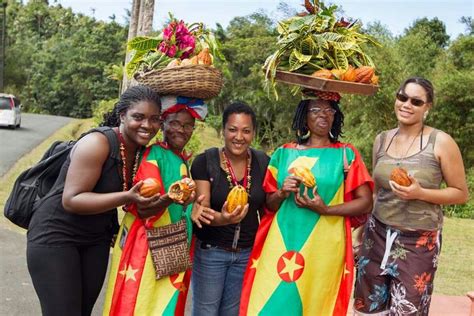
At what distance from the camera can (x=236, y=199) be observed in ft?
11.2

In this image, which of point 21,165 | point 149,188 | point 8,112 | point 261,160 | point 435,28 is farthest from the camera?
point 435,28

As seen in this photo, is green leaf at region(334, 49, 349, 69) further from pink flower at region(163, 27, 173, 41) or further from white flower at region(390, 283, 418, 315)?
white flower at region(390, 283, 418, 315)

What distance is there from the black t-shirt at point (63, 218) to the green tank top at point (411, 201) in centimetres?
158

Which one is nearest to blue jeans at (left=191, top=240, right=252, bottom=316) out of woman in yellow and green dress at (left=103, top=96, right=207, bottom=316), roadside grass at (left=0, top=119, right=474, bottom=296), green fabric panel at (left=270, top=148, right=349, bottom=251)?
woman in yellow and green dress at (left=103, top=96, right=207, bottom=316)

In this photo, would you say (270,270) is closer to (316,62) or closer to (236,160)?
(236,160)

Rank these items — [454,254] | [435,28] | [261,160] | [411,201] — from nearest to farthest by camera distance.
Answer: [411,201] < [261,160] < [454,254] < [435,28]

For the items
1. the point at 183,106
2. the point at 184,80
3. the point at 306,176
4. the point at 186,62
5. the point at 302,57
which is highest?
the point at 302,57

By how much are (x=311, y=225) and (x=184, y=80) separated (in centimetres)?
114

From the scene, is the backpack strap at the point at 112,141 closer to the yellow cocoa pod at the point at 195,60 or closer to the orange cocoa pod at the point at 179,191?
the orange cocoa pod at the point at 179,191

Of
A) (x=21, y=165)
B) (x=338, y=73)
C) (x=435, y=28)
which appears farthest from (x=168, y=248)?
(x=435, y=28)

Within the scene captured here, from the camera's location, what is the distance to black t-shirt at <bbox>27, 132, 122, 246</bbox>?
3.21 meters

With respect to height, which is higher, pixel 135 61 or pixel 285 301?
pixel 135 61

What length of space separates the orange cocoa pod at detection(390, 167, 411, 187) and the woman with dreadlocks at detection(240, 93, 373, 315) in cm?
20

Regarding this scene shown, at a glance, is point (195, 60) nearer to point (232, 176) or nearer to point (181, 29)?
point (181, 29)
